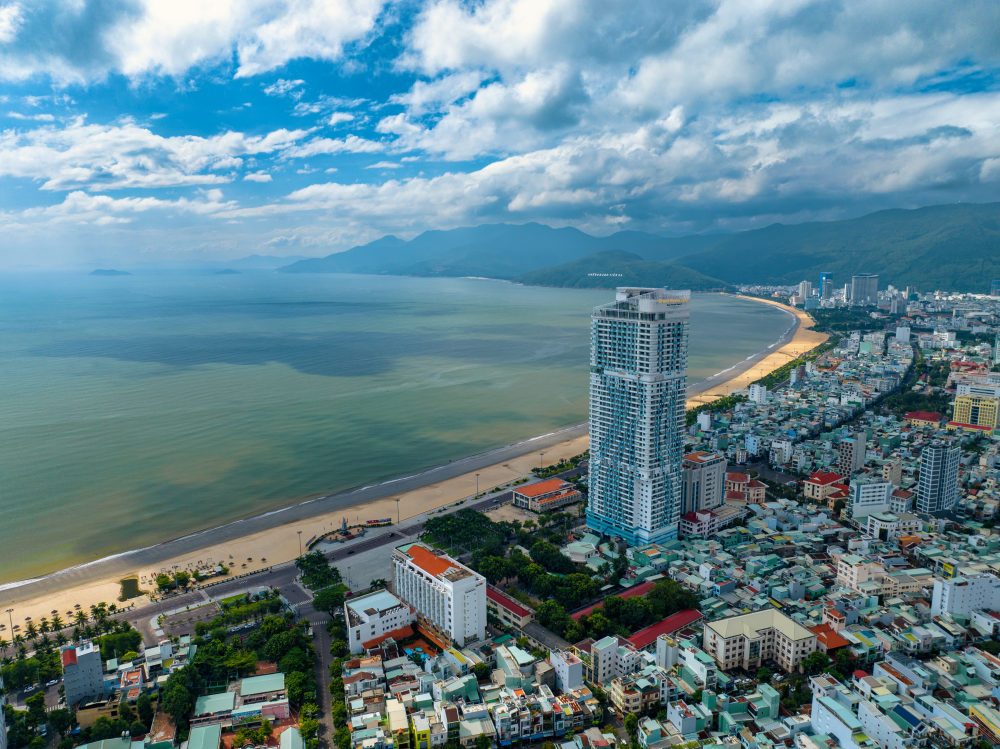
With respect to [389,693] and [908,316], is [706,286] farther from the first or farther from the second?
[389,693]

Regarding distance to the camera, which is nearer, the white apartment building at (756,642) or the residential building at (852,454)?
the white apartment building at (756,642)

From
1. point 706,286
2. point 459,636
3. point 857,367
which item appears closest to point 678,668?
point 459,636

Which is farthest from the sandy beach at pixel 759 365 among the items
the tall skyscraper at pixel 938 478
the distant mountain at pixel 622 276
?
the distant mountain at pixel 622 276

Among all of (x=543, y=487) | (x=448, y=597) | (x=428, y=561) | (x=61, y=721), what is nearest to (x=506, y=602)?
(x=448, y=597)

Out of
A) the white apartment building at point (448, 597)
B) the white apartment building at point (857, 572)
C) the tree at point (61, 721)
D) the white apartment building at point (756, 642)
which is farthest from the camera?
the white apartment building at point (857, 572)

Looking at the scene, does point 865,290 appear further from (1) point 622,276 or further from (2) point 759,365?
(1) point 622,276

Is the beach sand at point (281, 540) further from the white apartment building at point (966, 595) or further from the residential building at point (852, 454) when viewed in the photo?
the white apartment building at point (966, 595)
